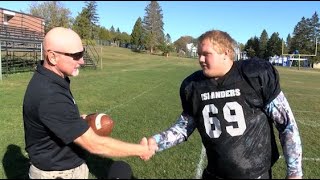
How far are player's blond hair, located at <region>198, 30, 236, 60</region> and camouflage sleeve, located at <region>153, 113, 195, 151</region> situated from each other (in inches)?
29.8

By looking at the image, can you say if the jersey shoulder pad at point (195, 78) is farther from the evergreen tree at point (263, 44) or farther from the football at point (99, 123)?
the evergreen tree at point (263, 44)

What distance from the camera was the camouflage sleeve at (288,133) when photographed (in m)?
3.29

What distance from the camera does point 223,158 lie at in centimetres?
356

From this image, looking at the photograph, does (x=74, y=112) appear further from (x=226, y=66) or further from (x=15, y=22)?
(x=15, y=22)

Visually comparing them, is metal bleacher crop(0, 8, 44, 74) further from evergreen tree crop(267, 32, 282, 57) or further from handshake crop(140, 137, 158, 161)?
evergreen tree crop(267, 32, 282, 57)

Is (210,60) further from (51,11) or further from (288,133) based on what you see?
(51,11)

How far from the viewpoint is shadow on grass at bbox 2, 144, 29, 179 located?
6.27 m

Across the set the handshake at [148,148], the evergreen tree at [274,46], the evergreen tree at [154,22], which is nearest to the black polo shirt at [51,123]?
the handshake at [148,148]

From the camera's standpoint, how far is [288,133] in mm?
3346

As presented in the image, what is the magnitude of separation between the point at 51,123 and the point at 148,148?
0.81 m

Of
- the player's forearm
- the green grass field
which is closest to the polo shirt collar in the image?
the player's forearm

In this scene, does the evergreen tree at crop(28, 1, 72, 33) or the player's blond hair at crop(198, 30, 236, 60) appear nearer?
the player's blond hair at crop(198, 30, 236, 60)

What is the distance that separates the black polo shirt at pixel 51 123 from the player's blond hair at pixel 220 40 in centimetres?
118

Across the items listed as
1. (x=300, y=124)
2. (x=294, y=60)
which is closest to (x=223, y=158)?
(x=300, y=124)
